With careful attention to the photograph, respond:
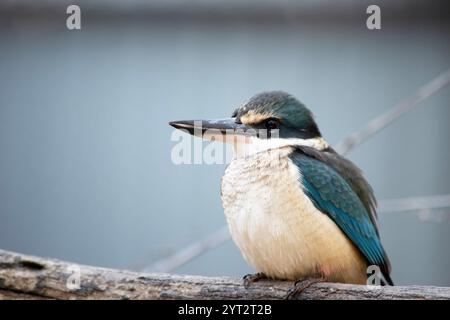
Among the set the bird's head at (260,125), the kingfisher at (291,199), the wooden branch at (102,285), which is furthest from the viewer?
the bird's head at (260,125)

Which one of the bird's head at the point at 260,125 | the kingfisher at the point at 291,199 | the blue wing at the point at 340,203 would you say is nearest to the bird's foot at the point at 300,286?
the kingfisher at the point at 291,199

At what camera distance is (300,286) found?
205 cm

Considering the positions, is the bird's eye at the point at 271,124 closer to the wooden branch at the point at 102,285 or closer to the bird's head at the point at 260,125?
the bird's head at the point at 260,125

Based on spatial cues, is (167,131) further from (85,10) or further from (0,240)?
(0,240)

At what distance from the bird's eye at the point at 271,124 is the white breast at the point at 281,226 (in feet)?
0.30

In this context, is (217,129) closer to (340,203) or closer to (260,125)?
(260,125)

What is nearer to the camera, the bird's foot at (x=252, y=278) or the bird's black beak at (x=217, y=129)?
the bird's foot at (x=252, y=278)

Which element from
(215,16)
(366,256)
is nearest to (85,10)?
(215,16)

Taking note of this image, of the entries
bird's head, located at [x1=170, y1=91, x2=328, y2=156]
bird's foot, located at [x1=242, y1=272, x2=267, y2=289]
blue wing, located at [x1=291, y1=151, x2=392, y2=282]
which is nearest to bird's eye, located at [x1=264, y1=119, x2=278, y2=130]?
bird's head, located at [x1=170, y1=91, x2=328, y2=156]

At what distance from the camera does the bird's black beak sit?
2.23 m

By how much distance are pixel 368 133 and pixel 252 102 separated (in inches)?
14.7

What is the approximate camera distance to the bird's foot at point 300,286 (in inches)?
80.6

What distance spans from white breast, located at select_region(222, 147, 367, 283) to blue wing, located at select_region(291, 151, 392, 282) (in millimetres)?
24

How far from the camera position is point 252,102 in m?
2.23
